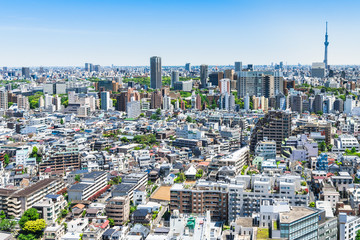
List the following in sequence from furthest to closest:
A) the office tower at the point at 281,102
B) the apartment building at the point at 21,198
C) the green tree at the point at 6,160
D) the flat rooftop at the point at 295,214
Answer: the office tower at the point at 281,102 < the green tree at the point at 6,160 < the apartment building at the point at 21,198 < the flat rooftop at the point at 295,214

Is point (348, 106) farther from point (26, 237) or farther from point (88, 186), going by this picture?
point (26, 237)

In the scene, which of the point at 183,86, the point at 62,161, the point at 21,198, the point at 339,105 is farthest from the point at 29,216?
the point at 183,86

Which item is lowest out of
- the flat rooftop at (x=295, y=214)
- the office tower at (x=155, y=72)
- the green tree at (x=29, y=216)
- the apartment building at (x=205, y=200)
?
the green tree at (x=29, y=216)

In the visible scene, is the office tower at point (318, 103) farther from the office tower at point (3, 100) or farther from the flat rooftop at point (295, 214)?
the flat rooftop at point (295, 214)

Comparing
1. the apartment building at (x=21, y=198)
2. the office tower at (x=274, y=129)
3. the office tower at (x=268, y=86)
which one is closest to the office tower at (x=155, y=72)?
the office tower at (x=268, y=86)

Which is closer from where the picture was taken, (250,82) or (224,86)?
(250,82)

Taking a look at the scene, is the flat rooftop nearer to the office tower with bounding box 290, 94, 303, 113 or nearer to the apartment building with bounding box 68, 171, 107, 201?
the apartment building with bounding box 68, 171, 107, 201

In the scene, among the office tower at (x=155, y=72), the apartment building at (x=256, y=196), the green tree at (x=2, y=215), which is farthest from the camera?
the office tower at (x=155, y=72)
